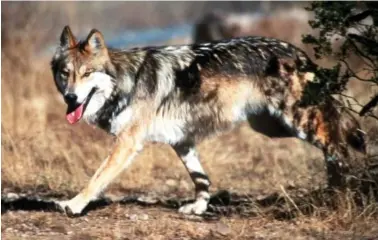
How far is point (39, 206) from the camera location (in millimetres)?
6949

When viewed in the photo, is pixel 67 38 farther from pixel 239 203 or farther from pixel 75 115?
pixel 239 203

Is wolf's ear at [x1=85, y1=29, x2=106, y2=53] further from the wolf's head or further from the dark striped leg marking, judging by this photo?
the dark striped leg marking

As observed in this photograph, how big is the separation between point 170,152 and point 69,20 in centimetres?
538

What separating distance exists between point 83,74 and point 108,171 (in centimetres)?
77

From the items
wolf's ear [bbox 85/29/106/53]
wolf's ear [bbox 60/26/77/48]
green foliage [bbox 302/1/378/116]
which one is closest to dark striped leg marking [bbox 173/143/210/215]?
wolf's ear [bbox 85/29/106/53]

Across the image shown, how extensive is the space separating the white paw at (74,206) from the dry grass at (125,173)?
0.07 meters

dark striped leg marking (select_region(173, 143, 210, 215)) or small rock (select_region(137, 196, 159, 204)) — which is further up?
dark striped leg marking (select_region(173, 143, 210, 215))

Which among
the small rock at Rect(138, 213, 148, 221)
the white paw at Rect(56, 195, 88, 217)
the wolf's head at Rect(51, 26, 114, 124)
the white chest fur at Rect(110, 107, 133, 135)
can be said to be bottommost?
the small rock at Rect(138, 213, 148, 221)

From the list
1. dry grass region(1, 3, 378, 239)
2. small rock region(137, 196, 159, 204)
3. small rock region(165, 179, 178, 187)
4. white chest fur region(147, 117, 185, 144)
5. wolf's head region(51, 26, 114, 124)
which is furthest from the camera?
small rock region(165, 179, 178, 187)

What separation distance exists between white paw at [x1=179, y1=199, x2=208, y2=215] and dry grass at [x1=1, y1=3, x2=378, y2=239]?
0.37 feet

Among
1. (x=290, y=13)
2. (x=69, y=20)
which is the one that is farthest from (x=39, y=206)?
(x=290, y=13)

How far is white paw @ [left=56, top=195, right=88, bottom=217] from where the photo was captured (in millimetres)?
6406

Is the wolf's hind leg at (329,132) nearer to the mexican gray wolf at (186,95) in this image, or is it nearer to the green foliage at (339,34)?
the mexican gray wolf at (186,95)

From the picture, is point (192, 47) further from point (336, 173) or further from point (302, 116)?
point (336, 173)
